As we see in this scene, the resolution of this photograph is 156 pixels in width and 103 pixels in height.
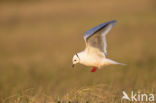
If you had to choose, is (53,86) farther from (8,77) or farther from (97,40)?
(97,40)

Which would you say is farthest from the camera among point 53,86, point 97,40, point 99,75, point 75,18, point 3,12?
point 3,12

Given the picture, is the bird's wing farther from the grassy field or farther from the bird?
the grassy field

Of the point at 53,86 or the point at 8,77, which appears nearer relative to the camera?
the point at 53,86

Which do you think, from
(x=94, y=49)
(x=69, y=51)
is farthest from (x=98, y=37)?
(x=69, y=51)

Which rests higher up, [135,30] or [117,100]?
[117,100]

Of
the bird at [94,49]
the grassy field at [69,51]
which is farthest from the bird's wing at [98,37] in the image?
the grassy field at [69,51]

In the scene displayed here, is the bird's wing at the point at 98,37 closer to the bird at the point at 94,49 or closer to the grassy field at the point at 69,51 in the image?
the bird at the point at 94,49

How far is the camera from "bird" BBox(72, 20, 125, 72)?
5.77m

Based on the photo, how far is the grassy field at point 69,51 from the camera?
669cm

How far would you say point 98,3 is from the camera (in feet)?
83.9

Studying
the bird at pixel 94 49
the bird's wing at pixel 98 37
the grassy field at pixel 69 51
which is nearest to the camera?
the bird's wing at pixel 98 37

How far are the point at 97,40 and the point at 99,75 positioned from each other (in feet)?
12.6

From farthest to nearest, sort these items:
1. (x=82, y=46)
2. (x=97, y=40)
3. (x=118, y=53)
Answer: (x=82, y=46)
(x=118, y=53)
(x=97, y=40)

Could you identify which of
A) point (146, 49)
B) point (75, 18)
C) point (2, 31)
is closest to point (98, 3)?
point (75, 18)
